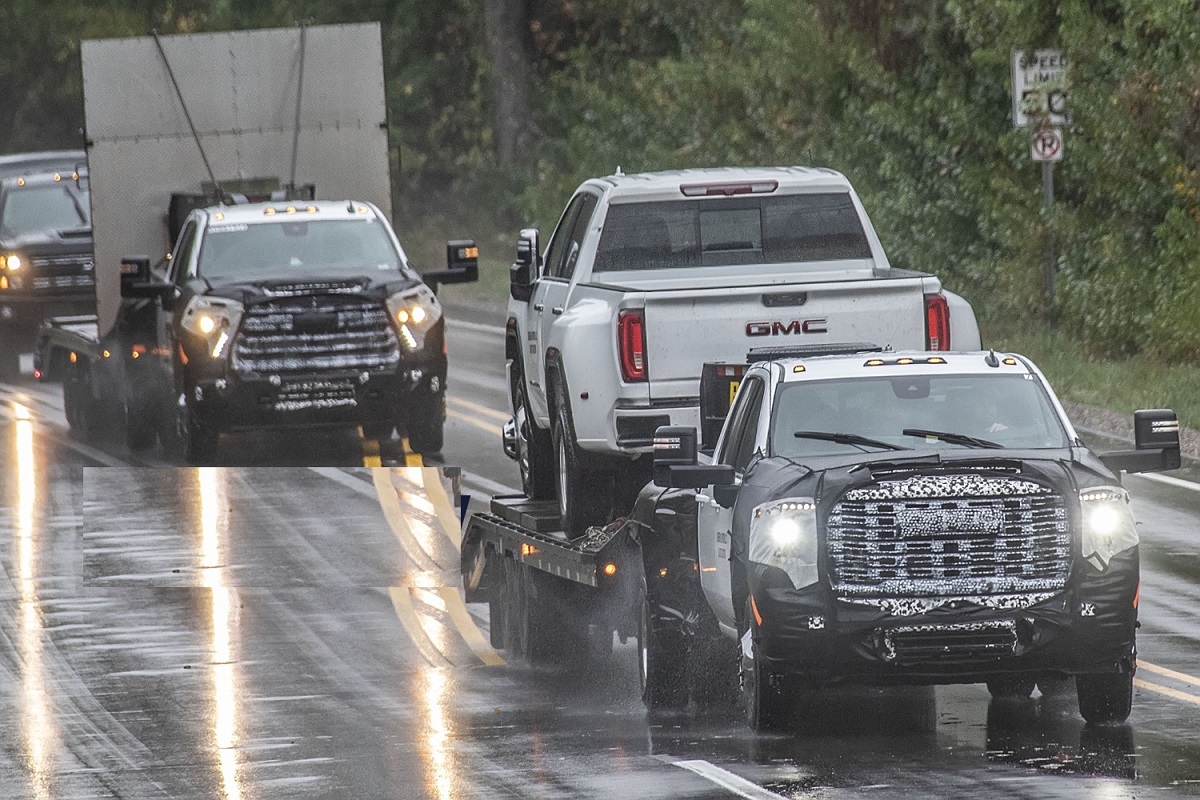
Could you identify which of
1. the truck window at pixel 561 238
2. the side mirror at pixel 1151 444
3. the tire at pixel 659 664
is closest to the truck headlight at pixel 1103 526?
the side mirror at pixel 1151 444

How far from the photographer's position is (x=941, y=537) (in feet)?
35.4

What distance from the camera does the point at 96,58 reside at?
2569cm

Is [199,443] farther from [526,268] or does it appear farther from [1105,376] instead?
[1105,376]

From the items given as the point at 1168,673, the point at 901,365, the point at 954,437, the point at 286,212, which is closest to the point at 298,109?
the point at 286,212

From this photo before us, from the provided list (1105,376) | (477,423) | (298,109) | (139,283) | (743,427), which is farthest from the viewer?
(298,109)

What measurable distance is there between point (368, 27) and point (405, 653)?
12710 millimetres

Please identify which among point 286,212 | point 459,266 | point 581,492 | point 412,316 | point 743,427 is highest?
point 286,212

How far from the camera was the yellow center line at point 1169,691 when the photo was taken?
486 inches

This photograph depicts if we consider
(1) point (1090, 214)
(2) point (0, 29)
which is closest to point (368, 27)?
(1) point (1090, 214)

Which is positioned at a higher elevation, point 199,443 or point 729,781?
point 199,443

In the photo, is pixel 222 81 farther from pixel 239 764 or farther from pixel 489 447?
pixel 239 764

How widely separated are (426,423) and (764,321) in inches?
360

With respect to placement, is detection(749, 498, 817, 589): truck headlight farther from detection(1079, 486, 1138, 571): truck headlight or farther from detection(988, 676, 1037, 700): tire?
detection(988, 676, 1037, 700): tire

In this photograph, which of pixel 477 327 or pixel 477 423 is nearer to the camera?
pixel 477 423
